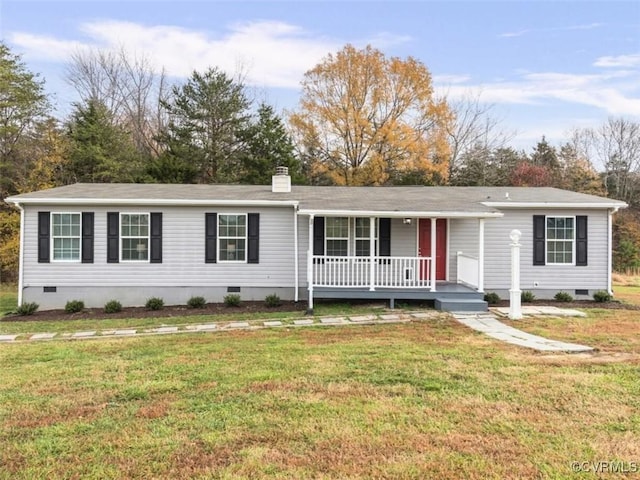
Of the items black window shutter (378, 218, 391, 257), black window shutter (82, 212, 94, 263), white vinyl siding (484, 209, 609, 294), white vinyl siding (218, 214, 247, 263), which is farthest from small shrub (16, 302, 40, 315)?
white vinyl siding (484, 209, 609, 294)

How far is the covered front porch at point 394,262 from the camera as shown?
35.3 feet

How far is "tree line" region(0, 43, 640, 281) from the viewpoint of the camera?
73.8ft

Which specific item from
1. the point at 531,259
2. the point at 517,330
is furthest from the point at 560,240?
the point at 517,330

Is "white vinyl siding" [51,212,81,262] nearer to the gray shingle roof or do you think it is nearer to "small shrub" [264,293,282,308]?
the gray shingle roof

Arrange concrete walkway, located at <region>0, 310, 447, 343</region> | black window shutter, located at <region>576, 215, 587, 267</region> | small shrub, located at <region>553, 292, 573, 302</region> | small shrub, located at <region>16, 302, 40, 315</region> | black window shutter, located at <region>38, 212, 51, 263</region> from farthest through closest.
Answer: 1. black window shutter, located at <region>576, 215, 587, 267</region>
2. small shrub, located at <region>553, 292, 573, 302</region>
3. black window shutter, located at <region>38, 212, 51, 263</region>
4. small shrub, located at <region>16, 302, 40, 315</region>
5. concrete walkway, located at <region>0, 310, 447, 343</region>

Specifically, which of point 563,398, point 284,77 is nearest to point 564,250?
point 563,398

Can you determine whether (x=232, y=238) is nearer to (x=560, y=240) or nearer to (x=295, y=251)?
(x=295, y=251)

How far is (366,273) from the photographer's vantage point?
460 inches

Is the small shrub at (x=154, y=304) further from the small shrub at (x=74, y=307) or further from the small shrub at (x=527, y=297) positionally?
the small shrub at (x=527, y=297)

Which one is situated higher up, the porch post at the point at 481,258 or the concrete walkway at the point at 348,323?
the porch post at the point at 481,258

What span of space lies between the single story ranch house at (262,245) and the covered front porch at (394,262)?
0.04 m

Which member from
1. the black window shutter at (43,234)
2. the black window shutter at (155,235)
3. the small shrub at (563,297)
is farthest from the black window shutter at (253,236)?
the small shrub at (563,297)

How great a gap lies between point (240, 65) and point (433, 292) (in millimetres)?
24011

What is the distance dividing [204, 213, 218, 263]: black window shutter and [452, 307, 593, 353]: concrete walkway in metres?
6.29
